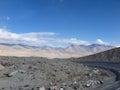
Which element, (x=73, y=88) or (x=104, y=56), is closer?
(x=73, y=88)

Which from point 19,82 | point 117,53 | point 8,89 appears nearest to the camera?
point 8,89

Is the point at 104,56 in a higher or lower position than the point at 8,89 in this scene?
higher

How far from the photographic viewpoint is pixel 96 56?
456 feet

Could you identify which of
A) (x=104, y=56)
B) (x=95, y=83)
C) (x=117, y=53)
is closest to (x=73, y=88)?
(x=95, y=83)

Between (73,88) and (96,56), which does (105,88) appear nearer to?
(73,88)

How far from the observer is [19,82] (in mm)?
45656

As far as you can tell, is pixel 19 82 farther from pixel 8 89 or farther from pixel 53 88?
pixel 53 88

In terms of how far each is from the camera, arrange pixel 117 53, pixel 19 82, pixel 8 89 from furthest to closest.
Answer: pixel 117 53 → pixel 19 82 → pixel 8 89

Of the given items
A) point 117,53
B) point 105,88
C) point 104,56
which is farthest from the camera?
point 104,56

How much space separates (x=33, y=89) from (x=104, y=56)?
326 ft

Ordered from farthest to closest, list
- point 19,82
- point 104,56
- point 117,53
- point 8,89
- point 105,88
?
point 104,56 → point 117,53 → point 19,82 → point 8,89 → point 105,88

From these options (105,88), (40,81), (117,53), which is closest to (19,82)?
(40,81)

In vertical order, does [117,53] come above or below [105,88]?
above

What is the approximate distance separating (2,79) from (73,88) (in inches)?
649
